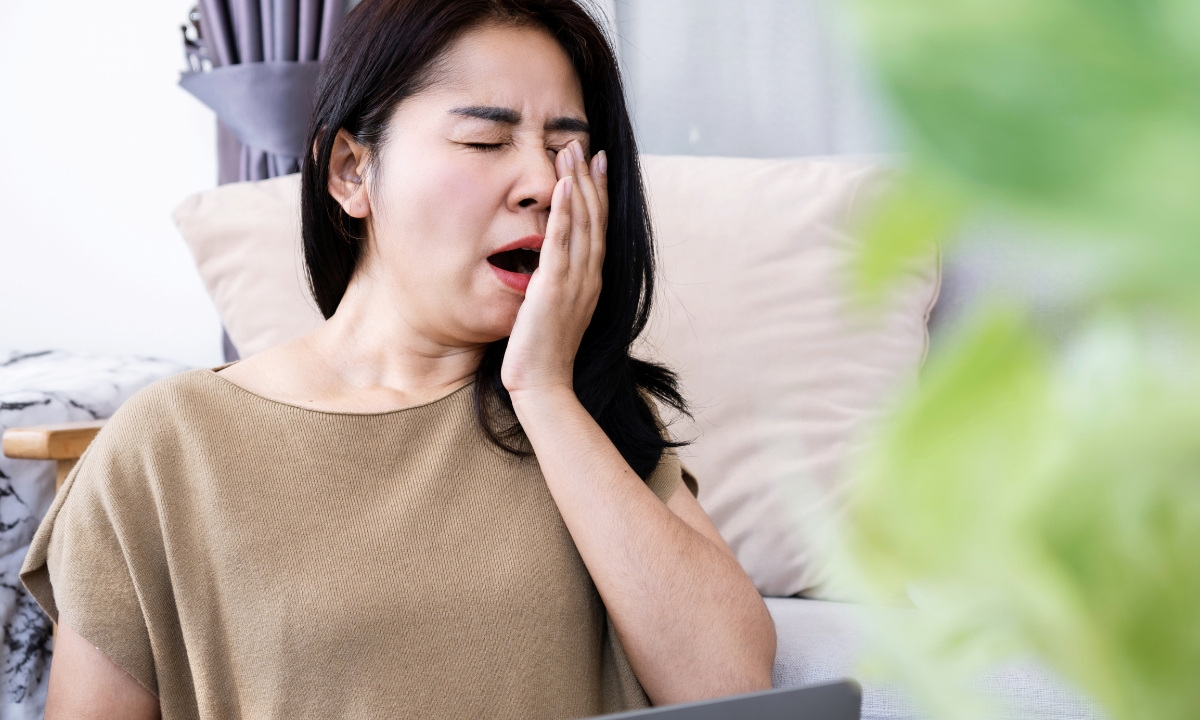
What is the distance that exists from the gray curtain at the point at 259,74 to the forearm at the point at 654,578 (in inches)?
48.3

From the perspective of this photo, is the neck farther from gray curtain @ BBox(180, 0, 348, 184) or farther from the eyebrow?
gray curtain @ BBox(180, 0, 348, 184)

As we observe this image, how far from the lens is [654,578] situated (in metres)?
0.99

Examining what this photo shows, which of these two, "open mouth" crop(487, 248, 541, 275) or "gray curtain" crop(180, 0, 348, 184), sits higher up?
"gray curtain" crop(180, 0, 348, 184)

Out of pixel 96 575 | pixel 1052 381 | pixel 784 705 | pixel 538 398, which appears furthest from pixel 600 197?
pixel 1052 381

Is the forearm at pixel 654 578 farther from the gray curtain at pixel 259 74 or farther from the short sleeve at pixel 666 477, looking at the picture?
the gray curtain at pixel 259 74

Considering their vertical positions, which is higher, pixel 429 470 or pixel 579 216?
pixel 579 216

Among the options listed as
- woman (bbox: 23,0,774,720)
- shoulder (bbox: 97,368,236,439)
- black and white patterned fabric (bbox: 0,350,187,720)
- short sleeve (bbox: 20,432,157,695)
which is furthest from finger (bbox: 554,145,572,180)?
black and white patterned fabric (bbox: 0,350,187,720)

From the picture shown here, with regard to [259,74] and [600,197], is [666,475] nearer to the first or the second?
[600,197]

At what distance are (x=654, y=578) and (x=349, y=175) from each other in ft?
1.93

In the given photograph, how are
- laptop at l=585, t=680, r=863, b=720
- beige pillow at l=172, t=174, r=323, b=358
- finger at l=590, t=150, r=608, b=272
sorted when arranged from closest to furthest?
1. laptop at l=585, t=680, r=863, b=720
2. finger at l=590, t=150, r=608, b=272
3. beige pillow at l=172, t=174, r=323, b=358

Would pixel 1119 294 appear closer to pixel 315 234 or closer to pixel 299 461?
pixel 299 461

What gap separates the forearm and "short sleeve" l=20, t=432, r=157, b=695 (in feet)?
1.38

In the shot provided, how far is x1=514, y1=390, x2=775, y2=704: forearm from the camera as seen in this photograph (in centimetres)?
99

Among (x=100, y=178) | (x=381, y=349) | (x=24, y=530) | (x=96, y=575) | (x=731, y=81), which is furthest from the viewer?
(x=100, y=178)
